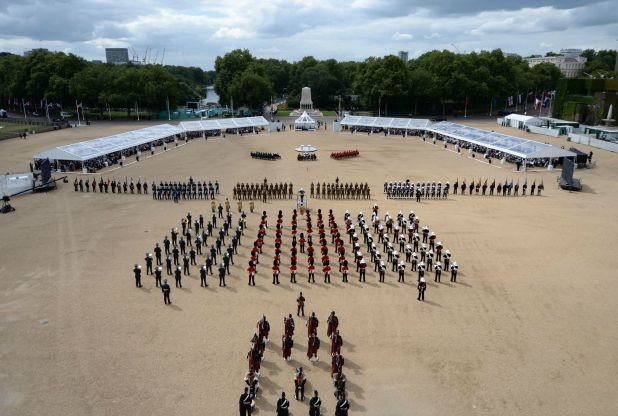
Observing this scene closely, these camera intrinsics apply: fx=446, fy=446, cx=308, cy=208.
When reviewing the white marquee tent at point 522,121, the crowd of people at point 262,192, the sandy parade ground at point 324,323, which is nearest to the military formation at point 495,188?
the sandy parade ground at point 324,323

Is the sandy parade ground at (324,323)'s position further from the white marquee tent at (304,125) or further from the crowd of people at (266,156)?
the white marquee tent at (304,125)

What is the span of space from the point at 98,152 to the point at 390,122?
37.8 metres

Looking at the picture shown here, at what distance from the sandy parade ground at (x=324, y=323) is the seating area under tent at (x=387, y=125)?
33637 millimetres

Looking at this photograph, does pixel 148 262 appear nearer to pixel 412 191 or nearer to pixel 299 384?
pixel 299 384

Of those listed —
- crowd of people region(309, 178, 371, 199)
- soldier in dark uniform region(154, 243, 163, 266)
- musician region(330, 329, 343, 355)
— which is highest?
crowd of people region(309, 178, 371, 199)

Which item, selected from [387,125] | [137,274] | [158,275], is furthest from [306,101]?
[137,274]

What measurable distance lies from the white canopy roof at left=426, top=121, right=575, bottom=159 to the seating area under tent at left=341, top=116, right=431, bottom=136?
10.6 feet

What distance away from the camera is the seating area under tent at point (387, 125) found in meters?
59.5

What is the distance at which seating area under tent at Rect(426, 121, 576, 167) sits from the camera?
124 ft

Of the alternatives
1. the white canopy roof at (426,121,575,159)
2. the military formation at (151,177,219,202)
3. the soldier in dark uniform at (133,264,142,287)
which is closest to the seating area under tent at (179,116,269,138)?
the white canopy roof at (426,121,575,159)

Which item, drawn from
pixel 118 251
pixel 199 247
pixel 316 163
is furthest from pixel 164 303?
pixel 316 163

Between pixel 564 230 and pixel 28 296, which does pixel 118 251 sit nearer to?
pixel 28 296

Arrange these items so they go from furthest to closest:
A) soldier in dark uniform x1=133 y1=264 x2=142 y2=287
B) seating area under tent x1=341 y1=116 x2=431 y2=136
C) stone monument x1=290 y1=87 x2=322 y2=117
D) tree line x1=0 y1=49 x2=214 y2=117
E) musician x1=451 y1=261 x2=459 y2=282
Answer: stone monument x1=290 y1=87 x2=322 y2=117, tree line x1=0 y1=49 x2=214 y2=117, seating area under tent x1=341 y1=116 x2=431 y2=136, musician x1=451 y1=261 x2=459 y2=282, soldier in dark uniform x1=133 y1=264 x2=142 y2=287

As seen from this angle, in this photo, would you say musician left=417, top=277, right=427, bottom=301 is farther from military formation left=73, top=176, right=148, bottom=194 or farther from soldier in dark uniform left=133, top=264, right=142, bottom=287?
military formation left=73, top=176, right=148, bottom=194
